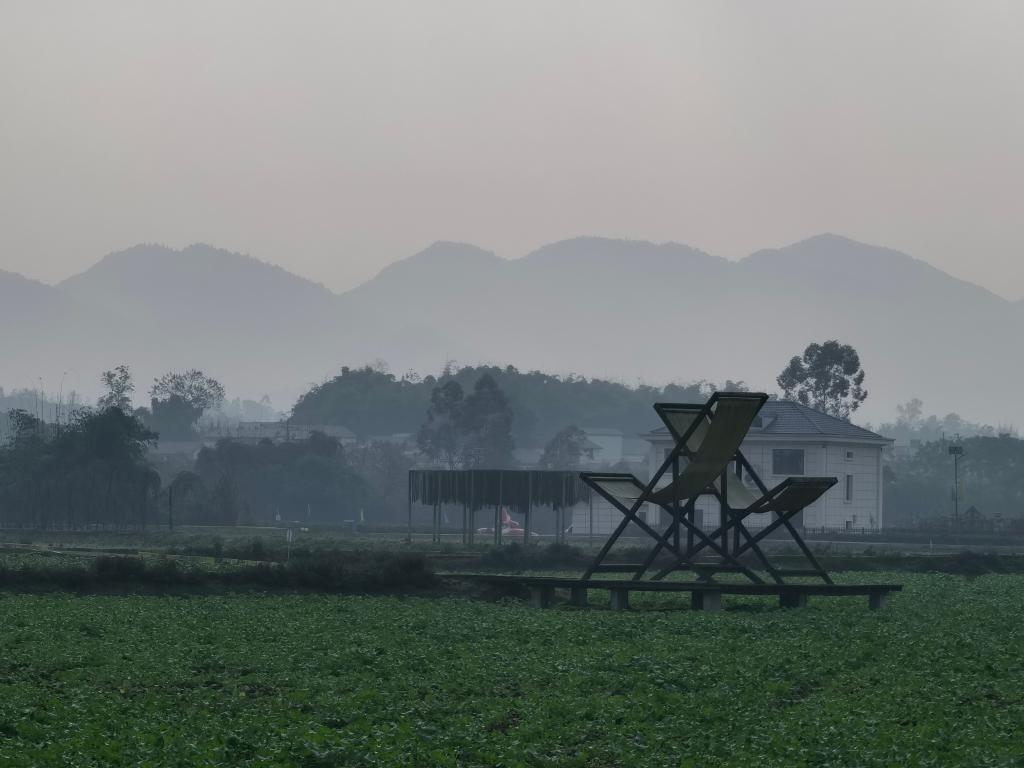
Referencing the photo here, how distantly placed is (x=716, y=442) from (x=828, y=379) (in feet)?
288

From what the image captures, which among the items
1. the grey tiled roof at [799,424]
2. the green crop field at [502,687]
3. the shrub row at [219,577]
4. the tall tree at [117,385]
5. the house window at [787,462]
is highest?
the tall tree at [117,385]

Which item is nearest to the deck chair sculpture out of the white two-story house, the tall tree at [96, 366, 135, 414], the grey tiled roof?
the white two-story house

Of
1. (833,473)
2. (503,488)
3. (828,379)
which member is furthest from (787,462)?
(828,379)

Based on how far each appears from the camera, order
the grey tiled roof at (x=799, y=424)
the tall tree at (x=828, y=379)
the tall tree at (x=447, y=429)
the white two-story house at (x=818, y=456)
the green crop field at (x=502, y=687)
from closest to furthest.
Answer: the green crop field at (x=502, y=687) → the white two-story house at (x=818, y=456) → the grey tiled roof at (x=799, y=424) → the tall tree at (x=828, y=379) → the tall tree at (x=447, y=429)

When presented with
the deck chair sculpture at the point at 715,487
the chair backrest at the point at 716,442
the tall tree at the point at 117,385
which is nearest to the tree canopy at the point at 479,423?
the tall tree at the point at 117,385

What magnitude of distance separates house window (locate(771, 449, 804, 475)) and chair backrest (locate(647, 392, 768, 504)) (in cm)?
5095

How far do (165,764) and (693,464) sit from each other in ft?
66.4

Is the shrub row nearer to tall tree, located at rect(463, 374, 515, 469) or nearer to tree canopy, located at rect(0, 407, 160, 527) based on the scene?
tree canopy, located at rect(0, 407, 160, 527)

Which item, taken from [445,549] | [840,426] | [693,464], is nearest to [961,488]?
[840,426]

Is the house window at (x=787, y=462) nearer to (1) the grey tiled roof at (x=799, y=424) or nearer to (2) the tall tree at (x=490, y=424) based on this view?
(1) the grey tiled roof at (x=799, y=424)

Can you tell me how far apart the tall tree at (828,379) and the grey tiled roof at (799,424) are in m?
30.0

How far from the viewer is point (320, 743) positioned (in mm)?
17344

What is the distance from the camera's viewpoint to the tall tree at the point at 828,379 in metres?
120

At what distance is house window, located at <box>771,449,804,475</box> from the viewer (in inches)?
3386
